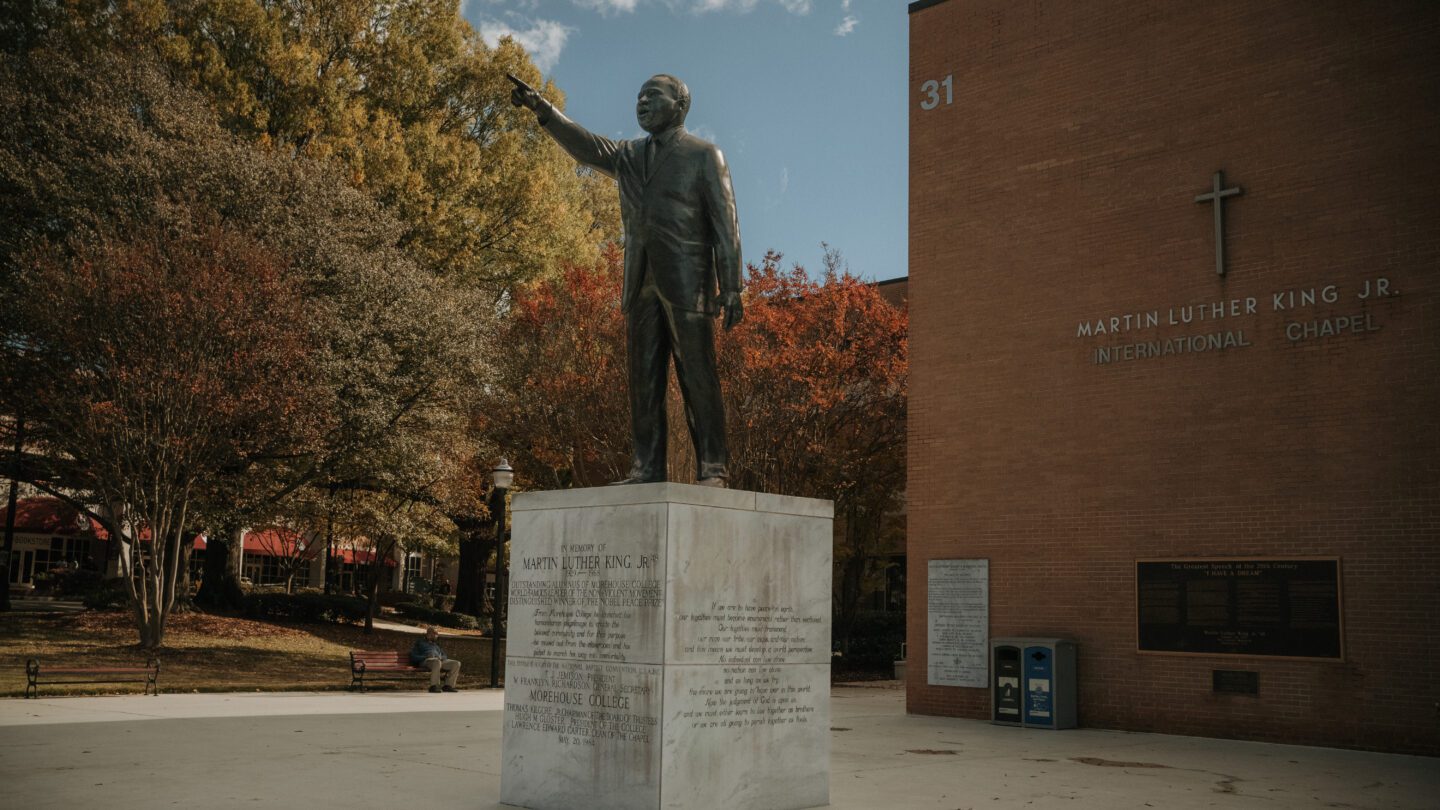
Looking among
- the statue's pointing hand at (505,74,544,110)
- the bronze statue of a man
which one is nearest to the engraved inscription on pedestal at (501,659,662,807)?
the bronze statue of a man

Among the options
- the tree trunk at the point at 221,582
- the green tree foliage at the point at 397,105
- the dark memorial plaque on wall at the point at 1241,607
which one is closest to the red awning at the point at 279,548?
the tree trunk at the point at 221,582

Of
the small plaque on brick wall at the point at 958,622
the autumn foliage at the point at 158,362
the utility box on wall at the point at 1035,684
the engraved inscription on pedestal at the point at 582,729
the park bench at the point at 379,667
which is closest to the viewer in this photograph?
the engraved inscription on pedestal at the point at 582,729

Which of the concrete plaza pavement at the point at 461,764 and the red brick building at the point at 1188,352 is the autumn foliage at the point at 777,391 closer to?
the red brick building at the point at 1188,352

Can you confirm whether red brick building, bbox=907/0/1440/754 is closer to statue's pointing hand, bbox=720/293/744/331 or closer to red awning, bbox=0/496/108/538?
statue's pointing hand, bbox=720/293/744/331

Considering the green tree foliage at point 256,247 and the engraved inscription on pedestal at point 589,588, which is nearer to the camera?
the engraved inscription on pedestal at point 589,588

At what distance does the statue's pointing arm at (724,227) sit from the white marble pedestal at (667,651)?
55.3 inches

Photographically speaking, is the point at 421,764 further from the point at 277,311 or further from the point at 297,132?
the point at 297,132

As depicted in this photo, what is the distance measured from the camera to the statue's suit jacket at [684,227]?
27.4 feet

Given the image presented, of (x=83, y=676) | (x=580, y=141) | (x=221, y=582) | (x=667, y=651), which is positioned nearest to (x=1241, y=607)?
(x=667, y=651)

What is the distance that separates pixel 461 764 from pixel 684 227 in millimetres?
4969

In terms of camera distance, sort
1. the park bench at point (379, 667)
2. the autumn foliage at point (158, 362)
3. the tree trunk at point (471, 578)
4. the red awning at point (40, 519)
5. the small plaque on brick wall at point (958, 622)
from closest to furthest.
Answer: the small plaque on brick wall at point (958, 622) < the park bench at point (379, 667) < the autumn foliage at point (158, 362) < the tree trunk at point (471, 578) < the red awning at point (40, 519)

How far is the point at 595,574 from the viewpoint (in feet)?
25.2

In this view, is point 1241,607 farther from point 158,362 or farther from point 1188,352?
point 158,362

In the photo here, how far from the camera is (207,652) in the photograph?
78.7 feet
